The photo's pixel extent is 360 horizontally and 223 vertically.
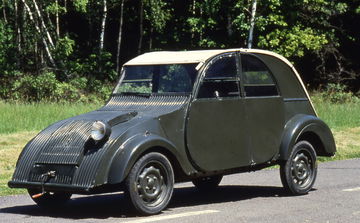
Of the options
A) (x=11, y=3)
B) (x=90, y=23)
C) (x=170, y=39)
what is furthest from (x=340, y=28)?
(x=11, y=3)

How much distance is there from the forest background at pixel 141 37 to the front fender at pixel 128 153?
23.1m

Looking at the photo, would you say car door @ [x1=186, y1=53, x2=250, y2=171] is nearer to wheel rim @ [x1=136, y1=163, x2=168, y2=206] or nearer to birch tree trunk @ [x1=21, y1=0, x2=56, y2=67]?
wheel rim @ [x1=136, y1=163, x2=168, y2=206]

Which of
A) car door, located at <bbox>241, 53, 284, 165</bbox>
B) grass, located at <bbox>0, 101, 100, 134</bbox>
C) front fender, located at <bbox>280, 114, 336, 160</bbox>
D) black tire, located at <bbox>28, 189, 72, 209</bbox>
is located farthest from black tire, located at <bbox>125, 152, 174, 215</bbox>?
grass, located at <bbox>0, 101, 100, 134</bbox>

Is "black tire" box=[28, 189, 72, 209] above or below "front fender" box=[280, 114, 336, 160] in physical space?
below

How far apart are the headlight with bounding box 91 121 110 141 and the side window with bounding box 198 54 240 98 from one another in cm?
135

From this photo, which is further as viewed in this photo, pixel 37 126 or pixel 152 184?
pixel 37 126

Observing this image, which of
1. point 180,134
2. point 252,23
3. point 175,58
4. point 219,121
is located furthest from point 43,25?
point 180,134

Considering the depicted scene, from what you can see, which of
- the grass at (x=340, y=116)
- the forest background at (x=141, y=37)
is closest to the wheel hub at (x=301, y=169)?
the grass at (x=340, y=116)

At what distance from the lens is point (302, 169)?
10.4m

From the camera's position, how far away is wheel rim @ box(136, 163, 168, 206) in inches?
334

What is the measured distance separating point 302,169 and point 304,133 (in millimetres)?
481

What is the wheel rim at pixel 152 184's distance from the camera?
848 centimetres

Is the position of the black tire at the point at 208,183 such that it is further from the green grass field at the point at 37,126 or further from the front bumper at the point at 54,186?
the front bumper at the point at 54,186

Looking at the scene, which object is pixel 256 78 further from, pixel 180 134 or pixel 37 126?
pixel 37 126
